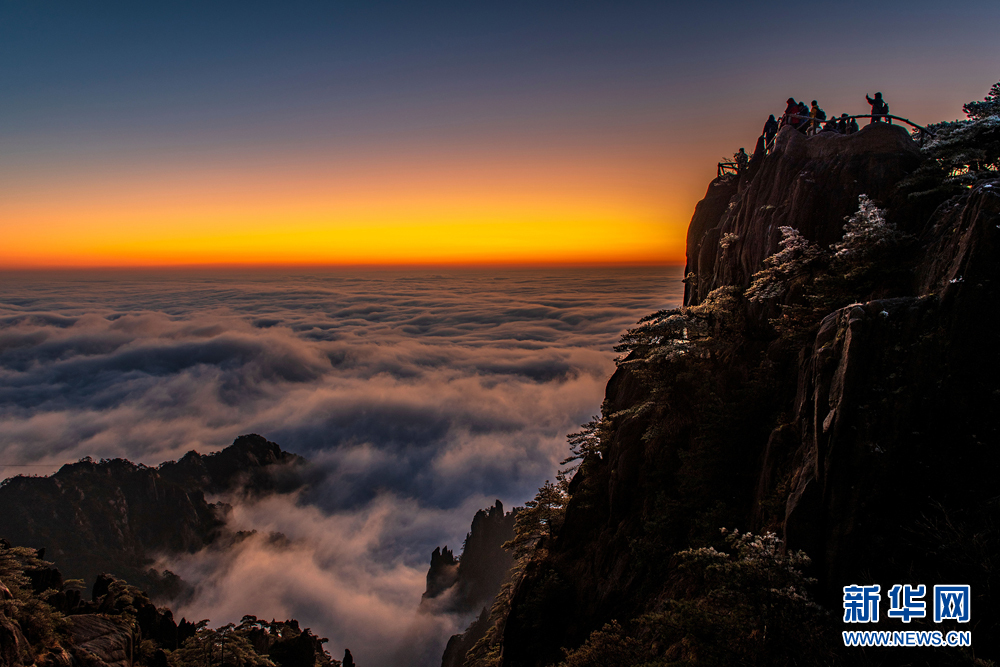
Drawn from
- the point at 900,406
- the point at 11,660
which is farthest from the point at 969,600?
the point at 11,660

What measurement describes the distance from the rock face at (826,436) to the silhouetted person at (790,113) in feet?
7.81

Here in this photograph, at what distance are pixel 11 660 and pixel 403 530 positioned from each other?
150 m

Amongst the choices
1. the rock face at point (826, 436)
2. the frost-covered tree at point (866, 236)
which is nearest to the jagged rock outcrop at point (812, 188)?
the rock face at point (826, 436)

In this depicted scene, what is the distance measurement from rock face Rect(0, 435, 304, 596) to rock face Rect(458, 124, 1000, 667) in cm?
12023

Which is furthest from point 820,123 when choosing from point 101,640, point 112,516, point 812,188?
point 112,516

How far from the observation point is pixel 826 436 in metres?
9.56

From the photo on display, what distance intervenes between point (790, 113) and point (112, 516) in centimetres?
15011

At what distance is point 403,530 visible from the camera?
152 meters

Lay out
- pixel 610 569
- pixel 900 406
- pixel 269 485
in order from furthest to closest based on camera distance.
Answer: pixel 269 485 → pixel 610 569 → pixel 900 406

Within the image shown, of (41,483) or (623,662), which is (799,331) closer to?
(623,662)

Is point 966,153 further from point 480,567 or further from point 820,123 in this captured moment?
point 480,567

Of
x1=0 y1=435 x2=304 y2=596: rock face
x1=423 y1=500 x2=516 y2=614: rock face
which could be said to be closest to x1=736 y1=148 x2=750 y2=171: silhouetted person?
x1=423 y1=500 x2=516 y2=614: rock face

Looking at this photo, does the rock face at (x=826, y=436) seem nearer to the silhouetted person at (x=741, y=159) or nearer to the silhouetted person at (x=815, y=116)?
the silhouetted person at (x=815, y=116)

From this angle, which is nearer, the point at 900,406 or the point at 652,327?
the point at 900,406
